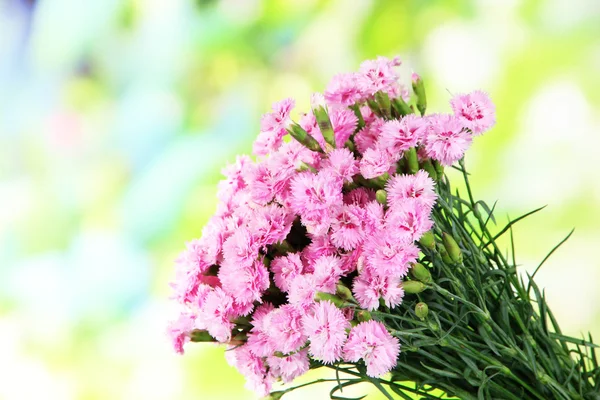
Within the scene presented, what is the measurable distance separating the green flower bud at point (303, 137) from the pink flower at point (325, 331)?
14cm

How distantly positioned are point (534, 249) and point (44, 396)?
121 cm

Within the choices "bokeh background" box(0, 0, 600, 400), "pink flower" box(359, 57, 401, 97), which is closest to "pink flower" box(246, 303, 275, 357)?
"pink flower" box(359, 57, 401, 97)

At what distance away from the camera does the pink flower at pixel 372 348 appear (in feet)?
1.83

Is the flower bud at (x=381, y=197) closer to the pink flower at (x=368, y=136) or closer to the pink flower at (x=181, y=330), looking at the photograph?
the pink flower at (x=368, y=136)

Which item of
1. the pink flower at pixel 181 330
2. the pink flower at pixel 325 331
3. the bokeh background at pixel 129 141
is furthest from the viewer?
the bokeh background at pixel 129 141

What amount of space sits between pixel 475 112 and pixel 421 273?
153mm

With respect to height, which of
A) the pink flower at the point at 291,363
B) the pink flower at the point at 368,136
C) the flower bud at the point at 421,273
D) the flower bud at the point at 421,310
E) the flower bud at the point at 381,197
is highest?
the pink flower at the point at 368,136

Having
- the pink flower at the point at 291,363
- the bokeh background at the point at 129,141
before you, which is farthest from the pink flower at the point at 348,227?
the bokeh background at the point at 129,141

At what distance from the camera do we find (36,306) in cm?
166

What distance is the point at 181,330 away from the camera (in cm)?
66

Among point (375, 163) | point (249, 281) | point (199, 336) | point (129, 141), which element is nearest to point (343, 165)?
point (375, 163)

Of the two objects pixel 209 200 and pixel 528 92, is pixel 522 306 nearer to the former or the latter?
pixel 528 92

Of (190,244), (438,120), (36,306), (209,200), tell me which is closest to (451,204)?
(438,120)

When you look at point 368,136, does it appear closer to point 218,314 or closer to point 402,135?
point 402,135
